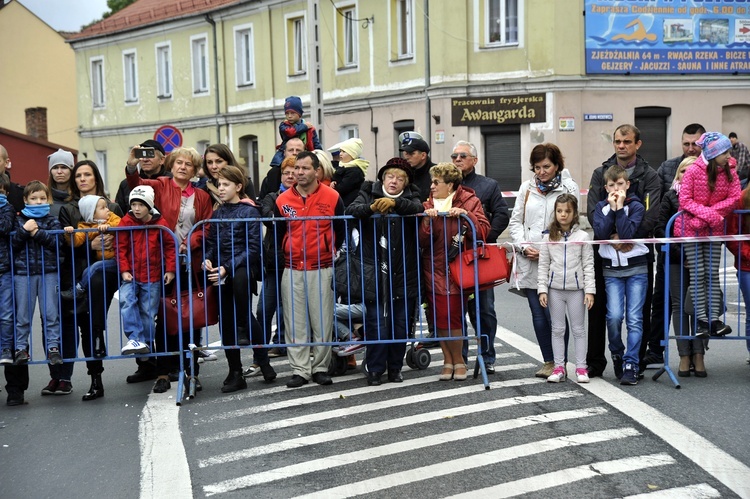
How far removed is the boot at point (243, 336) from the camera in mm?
8938

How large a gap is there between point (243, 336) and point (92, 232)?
154 cm

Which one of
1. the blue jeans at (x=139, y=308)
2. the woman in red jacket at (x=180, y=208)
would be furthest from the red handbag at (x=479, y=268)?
the blue jeans at (x=139, y=308)

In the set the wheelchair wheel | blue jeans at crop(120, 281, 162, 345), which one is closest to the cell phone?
blue jeans at crop(120, 281, 162, 345)

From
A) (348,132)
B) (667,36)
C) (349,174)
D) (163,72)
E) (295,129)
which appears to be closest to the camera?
(349,174)

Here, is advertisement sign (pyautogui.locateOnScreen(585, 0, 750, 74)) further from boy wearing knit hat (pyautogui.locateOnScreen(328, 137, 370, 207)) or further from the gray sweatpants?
the gray sweatpants

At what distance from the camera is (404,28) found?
106 feet

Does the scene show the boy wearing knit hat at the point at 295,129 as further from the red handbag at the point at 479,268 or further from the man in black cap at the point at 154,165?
the red handbag at the point at 479,268

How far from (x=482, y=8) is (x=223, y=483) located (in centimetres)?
2565

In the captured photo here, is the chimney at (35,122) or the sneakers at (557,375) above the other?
the chimney at (35,122)

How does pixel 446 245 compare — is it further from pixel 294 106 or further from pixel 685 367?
pixel 294 106

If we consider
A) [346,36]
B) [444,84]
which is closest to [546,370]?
[444,84]

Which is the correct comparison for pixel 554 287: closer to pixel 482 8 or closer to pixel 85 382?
pixel 85 382

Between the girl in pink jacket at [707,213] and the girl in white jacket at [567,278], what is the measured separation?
92 cm

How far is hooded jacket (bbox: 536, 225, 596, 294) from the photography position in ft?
28.6
